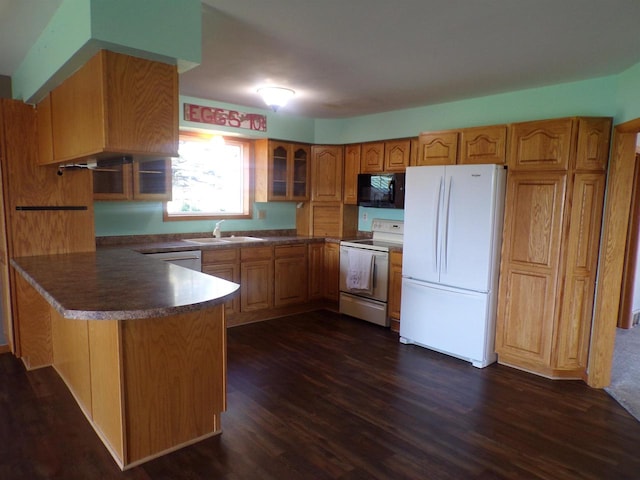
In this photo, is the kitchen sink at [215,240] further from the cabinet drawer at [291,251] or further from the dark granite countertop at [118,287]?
the dark granite countertop at [118,287]

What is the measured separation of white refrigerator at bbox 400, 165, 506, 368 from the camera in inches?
133

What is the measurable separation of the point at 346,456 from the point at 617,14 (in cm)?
268

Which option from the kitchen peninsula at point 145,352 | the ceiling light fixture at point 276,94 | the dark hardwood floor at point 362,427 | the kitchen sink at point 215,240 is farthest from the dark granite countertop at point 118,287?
the ceiling light fixture at point 276,94

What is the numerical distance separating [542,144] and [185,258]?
126 inches

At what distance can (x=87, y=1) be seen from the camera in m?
1.86

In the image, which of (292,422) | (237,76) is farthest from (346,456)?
(237,76)

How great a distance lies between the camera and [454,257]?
3566 mm

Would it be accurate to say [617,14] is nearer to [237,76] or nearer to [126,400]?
[237,76]

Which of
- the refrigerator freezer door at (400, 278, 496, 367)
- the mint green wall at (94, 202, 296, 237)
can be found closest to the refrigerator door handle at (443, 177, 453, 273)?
the refrigerator freezer door at (400, 278, 496, 367)

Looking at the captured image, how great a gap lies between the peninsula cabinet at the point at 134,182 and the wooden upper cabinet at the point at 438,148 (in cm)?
235

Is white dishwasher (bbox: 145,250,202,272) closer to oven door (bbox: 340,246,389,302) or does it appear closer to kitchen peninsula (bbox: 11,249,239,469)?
kitchen peninsula (bbox: 11,249,239,469)

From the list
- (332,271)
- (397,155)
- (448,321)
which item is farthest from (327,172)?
(448,321)

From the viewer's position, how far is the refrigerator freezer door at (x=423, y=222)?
3.64 metres

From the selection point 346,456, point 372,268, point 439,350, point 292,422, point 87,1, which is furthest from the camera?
point 372,268
